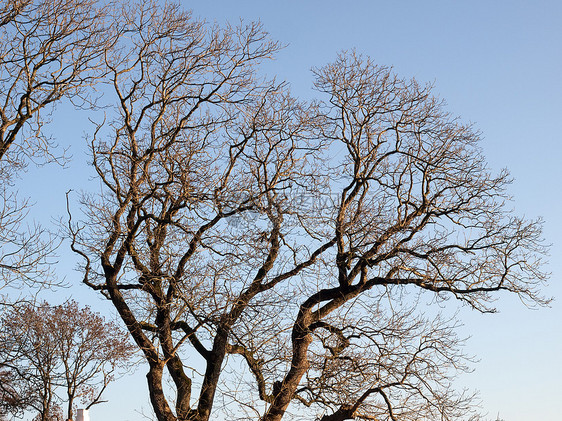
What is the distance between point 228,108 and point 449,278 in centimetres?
409

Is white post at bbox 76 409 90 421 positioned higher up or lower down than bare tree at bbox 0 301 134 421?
lower down

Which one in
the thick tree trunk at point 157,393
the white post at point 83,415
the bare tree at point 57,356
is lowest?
the thick tree trunk at point 157,393

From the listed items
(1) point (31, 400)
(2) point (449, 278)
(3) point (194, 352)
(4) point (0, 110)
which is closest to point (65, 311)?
(1) point (31, 400)

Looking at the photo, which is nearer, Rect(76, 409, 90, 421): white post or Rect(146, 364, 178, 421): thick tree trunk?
Rect(146, 364, 178, 421): thick tree trunk

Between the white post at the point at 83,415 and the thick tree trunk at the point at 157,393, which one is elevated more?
the white post at the point at 83,415

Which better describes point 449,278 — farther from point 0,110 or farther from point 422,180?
point 0,110

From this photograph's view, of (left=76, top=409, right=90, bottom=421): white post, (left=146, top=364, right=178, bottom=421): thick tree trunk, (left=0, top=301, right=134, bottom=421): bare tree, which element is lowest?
(left=146, top=364, right=178, bottom=421): thick tree trunk

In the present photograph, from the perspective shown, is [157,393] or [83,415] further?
[83,415]

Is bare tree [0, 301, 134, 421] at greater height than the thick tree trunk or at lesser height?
greater

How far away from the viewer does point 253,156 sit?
10.8 meters

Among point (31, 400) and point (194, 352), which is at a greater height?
point (31, 400)

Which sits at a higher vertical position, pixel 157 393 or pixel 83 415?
pixel 83 415

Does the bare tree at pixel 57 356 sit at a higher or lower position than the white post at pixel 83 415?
higher

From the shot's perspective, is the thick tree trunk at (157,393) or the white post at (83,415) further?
the white post at (83,415)
